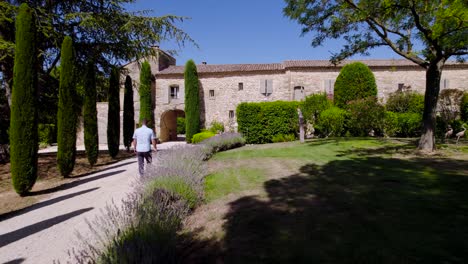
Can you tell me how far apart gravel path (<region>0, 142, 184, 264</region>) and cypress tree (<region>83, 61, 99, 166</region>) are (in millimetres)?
3144

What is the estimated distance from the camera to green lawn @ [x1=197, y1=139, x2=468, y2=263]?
3207mm

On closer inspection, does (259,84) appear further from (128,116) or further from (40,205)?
(40,205)

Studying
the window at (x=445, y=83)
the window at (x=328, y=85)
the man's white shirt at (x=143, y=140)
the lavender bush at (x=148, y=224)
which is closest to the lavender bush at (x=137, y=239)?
the lavender bush at (x=148, y=224)

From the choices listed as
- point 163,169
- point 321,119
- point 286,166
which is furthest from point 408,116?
point 163,169

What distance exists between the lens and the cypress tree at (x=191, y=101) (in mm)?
24859

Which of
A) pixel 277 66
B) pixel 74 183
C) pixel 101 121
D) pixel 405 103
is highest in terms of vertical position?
pixel 277 66

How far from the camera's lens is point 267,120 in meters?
19.1

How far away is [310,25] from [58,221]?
1186 cm

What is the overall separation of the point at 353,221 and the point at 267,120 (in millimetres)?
15185

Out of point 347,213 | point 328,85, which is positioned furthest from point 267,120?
point 347,213

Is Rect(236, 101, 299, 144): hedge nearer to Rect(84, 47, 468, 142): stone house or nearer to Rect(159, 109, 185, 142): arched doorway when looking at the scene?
Rect(84, 47, 468, 142): stone house

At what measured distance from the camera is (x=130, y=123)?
17688mm

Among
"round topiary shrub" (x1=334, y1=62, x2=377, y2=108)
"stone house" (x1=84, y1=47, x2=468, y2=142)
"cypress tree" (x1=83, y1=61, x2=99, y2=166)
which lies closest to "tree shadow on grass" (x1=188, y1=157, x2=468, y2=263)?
"cypress tree" (x1=83, y1=61, x2=99, y2=166)

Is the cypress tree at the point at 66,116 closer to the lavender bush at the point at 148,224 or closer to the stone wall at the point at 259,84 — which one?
the lavender bush at the point at 148,224
